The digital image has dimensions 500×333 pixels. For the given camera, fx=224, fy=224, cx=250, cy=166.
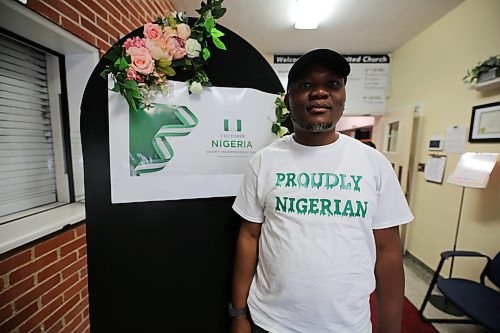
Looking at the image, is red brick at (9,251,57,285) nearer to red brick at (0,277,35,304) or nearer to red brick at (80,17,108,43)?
red brick at (0,277,35,304)

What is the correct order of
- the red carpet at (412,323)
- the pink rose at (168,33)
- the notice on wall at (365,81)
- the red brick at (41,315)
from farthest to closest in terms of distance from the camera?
the notice on wall at (365,81)
the red carpet at (412,323)
the red brick at (41,315)
the pink rose at (168,33)

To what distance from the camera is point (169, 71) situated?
0.87 metres

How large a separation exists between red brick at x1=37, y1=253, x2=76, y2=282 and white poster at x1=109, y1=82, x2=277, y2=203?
702mm

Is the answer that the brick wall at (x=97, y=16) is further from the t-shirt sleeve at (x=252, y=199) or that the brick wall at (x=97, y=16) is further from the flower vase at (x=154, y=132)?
the t-shirt sleeve at (x=252, y=199)

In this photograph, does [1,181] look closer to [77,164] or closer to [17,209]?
[17,209]

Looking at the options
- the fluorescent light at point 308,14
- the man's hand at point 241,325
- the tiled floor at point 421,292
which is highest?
the fluorescent light at point 308,14

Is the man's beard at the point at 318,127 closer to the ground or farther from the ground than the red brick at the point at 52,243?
farther from the ground

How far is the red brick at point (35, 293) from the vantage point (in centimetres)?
106

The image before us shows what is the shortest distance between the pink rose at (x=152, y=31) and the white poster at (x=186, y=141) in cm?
18

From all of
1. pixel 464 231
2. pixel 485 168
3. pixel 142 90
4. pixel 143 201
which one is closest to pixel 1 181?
pixel 143 201

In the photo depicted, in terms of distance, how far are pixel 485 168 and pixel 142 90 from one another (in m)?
2.60

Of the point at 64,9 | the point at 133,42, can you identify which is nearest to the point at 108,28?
the point at 64,9

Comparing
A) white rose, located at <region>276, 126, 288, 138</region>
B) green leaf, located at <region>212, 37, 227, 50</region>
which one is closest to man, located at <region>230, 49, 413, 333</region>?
white rose, located at <region>276, 126, 288, 138</region>

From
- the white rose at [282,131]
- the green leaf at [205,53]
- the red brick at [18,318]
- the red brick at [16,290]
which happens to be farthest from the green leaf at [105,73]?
the red brick at [18,318]
